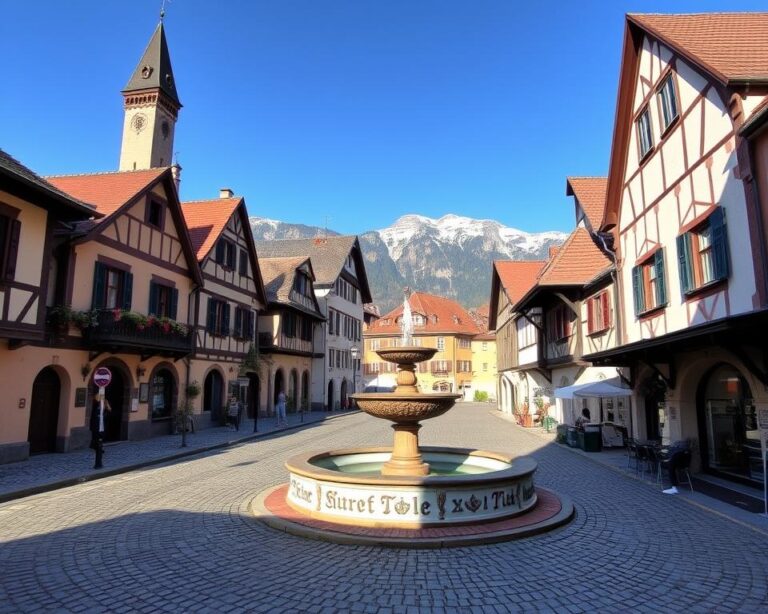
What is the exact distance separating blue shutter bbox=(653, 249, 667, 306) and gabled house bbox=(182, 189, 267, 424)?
17119mm

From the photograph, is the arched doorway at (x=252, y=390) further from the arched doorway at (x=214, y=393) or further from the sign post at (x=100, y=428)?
the sign post at (x=100, y=428)

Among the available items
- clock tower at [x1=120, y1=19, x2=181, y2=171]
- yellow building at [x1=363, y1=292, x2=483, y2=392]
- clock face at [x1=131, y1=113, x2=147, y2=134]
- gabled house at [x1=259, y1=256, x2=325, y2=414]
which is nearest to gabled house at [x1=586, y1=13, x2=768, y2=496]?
gabled house at [x1=259, y1=256, x2=325, y2=414]

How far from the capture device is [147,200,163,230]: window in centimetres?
2079

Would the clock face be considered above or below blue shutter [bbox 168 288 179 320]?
above

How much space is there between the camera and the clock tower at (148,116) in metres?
39.0

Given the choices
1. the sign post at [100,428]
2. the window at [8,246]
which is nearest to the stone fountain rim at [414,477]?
the sign post at [100,428]

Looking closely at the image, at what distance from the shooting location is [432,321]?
225 feet

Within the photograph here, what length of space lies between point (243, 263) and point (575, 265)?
1767 cm

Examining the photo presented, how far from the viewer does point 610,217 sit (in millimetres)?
16984

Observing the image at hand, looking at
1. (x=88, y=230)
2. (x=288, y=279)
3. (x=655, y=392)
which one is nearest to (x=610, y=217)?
(x=655, y=392)

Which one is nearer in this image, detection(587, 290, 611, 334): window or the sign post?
the sign post

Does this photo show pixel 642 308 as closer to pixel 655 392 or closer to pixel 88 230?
pixel 655 392

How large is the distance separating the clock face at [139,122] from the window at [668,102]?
121 ft

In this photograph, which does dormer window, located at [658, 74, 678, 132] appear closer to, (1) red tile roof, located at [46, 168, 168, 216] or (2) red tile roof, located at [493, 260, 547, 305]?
(1) red tile roof, located at [46, 168, 168, 216]
